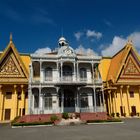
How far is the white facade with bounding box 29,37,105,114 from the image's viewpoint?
28.4m

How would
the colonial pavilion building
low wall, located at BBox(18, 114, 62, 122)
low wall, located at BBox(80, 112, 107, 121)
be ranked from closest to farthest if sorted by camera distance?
low wall, located at BBox(18, 114, 62, 122), low wall, located at BBox(80, 112, 107, 121), the colonial pavilion building

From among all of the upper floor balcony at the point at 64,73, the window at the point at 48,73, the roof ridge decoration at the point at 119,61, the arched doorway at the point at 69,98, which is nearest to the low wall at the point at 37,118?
the arched doorway at the point at 69,98

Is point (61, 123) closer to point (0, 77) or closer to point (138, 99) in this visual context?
point (0, 77)

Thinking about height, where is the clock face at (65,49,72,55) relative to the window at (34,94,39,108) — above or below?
above

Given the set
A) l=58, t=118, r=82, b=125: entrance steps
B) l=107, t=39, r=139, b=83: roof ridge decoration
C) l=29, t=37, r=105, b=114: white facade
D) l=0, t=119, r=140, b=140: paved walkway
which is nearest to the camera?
l=0, t=119, r=140, b=140: paved walkway

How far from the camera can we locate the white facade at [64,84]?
28420mm

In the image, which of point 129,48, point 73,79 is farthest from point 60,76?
point 129,48

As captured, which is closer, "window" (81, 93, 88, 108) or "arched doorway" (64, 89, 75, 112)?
"arched doorway" (64, 89, 75, 112)

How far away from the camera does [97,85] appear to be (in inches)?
1188

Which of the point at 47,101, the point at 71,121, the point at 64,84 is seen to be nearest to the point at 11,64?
the point at 47,101

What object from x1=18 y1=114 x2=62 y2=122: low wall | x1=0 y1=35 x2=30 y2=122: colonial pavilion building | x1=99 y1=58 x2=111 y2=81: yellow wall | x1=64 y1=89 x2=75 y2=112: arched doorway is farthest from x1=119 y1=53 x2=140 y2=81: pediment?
x1=0 y1=35 x2=30 y2=122: colonial pavilion building

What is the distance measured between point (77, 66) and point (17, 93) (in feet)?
37.2

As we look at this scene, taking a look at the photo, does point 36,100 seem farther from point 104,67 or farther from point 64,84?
point 104,67

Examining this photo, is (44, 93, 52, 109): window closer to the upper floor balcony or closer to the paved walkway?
the upper floor balcony
